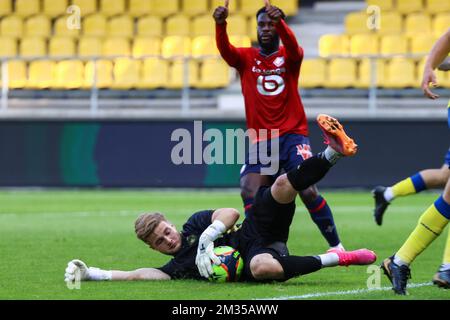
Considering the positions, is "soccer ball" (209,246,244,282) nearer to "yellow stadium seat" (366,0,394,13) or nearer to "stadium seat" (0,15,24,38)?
"yellow stadium seat" (366,0,394,13)

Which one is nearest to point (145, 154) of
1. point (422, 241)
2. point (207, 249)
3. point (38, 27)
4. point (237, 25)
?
point (237, 25)

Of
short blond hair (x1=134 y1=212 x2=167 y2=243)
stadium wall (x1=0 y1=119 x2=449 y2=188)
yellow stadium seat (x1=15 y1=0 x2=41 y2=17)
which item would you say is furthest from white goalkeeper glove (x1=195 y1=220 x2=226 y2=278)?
yellow stadium seat (x1=15 y1=0 x2=41 y2=17)

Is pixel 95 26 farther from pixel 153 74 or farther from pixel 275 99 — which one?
pixel 275 99

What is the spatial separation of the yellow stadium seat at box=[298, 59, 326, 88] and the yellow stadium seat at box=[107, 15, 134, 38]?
4445mm

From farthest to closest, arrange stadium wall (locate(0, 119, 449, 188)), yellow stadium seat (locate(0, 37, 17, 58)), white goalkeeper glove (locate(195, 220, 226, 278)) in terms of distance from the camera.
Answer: yellow stadium seat (locate(0, 37, 17, 58)), stadium wall (locate(0, 119, 449, 188)), white goalkeeper glove (locate(195, 220, 226, 278))

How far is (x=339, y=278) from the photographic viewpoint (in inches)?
314

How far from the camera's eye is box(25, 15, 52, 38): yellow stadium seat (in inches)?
930

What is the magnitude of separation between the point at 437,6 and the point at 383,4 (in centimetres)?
113

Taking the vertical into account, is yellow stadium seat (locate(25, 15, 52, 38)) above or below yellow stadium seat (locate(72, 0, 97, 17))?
below

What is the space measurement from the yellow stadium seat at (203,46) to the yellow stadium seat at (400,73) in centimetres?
355

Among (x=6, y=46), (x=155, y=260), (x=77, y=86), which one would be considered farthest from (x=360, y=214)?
(x=6, y=46)

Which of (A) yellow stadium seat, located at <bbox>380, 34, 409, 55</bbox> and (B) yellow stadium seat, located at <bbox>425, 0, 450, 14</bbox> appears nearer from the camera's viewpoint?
(A) yellow stadium seat, located at <bbox>380, 34, 409, 55</bbox>

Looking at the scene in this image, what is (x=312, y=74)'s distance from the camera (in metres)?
20.8

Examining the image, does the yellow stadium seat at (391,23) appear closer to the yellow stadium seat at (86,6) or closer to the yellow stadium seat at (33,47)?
the yellow stadium seat at (86,6)
